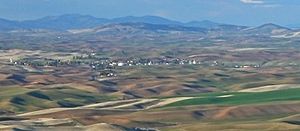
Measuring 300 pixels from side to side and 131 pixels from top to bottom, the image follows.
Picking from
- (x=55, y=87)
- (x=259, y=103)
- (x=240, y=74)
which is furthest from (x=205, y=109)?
(x=240, y=74)

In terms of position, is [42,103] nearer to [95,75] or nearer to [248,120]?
[248,120]

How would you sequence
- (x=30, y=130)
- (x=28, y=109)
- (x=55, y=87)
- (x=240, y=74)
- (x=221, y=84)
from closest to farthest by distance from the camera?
(x=30, y=130) < (x=28, y=109) < (x=55, y=87) < (x=221, y=84) < (x=240, y=74)

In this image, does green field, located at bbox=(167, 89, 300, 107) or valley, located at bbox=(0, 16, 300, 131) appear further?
green field, located at bbox=(167, 89, 300, 107)

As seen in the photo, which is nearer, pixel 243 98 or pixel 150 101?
pixel 150 101

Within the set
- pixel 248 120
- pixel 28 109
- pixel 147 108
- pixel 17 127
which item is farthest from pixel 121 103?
pixel 17 127

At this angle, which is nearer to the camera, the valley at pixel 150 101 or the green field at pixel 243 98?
the valley at pixel 150 101

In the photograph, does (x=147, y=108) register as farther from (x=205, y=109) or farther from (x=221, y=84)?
(x=221, y=84)

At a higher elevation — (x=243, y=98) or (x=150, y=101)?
(x=150, y=101)

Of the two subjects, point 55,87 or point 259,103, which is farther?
point 55,87

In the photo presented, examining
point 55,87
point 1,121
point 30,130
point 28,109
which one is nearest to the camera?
point 30,130

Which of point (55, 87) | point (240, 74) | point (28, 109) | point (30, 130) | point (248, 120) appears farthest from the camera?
point (240, 74)
